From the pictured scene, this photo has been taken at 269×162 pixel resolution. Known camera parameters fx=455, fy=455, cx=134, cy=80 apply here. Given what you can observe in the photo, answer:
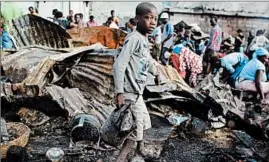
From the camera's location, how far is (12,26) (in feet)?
29.9

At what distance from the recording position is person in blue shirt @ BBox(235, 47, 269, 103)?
6.93 meters

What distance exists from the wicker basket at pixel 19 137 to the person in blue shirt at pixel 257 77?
11.7ft

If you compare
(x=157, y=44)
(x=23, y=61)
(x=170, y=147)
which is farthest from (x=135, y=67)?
(x=157, y=44)

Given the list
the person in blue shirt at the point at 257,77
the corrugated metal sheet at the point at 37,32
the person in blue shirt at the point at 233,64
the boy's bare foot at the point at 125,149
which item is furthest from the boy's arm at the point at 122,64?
the corrugated metal sheet at the point at 37,32

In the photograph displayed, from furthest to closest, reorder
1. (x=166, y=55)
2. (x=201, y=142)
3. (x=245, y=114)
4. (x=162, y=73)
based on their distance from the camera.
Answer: (x=166, y=55), (x=162, y=73), (x=245, y=114), (x=201, y=142)

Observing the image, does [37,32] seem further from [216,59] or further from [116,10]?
[116,10]

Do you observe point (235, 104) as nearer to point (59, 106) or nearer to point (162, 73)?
point (162, 73)

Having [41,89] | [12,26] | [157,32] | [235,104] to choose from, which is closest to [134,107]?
[41,89]

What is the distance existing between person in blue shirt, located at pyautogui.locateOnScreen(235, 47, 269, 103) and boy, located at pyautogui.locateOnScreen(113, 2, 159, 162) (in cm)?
332

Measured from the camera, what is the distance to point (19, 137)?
4.99 m

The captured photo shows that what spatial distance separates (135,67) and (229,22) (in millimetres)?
12398

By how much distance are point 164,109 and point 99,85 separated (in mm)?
988

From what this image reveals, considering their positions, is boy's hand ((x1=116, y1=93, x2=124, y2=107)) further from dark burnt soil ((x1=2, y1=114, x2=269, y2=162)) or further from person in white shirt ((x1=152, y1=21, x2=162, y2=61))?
person in white shirt ((x1=152, y1=21, x2=162, y2=61))

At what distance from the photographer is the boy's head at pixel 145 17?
4.00 metres
